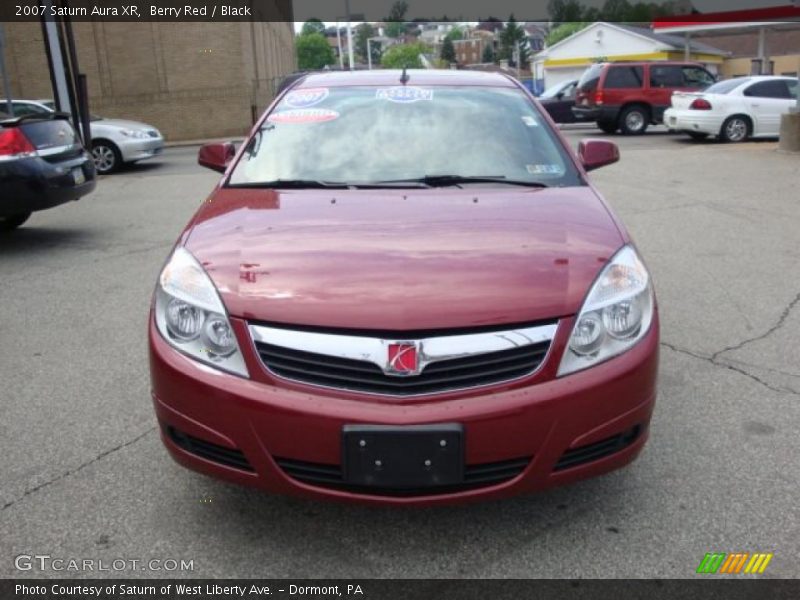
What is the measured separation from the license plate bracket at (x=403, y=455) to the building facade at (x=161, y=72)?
26.6 metres

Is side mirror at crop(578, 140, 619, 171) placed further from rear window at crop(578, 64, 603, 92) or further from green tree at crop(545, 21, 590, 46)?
green tree at crop(545, 21, 590, 46)

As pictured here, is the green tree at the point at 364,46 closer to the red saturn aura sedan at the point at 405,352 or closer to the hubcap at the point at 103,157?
the hubcap at the point at 103,157

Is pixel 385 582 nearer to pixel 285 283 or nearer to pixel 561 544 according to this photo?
pixel 561 544

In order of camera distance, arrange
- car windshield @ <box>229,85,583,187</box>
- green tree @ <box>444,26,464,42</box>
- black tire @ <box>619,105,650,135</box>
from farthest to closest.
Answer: green tree @ <box>444,26,464,42</box>, black tire @ <box>619,105,650,135</box>, car windshield @ <box>229,85,583,187</box>

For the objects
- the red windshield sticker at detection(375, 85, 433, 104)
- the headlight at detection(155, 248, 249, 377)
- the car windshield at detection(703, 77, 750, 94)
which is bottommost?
the car windshield at detection(703, 77, 750, 94)

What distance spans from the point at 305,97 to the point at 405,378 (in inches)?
90.6

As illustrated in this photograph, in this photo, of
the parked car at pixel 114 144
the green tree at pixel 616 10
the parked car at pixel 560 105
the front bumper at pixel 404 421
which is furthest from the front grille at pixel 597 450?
the green tree at pixel 616 10

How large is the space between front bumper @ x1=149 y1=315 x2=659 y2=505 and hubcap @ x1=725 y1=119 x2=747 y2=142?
16.2 m

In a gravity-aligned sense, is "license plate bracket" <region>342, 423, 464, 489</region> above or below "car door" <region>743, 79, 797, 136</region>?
above

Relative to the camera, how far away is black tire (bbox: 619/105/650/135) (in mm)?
20594

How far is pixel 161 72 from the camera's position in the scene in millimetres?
A: 27312

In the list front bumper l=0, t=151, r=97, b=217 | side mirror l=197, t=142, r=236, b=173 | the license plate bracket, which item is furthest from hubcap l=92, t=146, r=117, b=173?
the license plate bracket

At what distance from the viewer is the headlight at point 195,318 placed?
2.50 m

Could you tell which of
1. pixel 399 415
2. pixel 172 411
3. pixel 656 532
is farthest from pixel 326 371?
pixel 656 532
